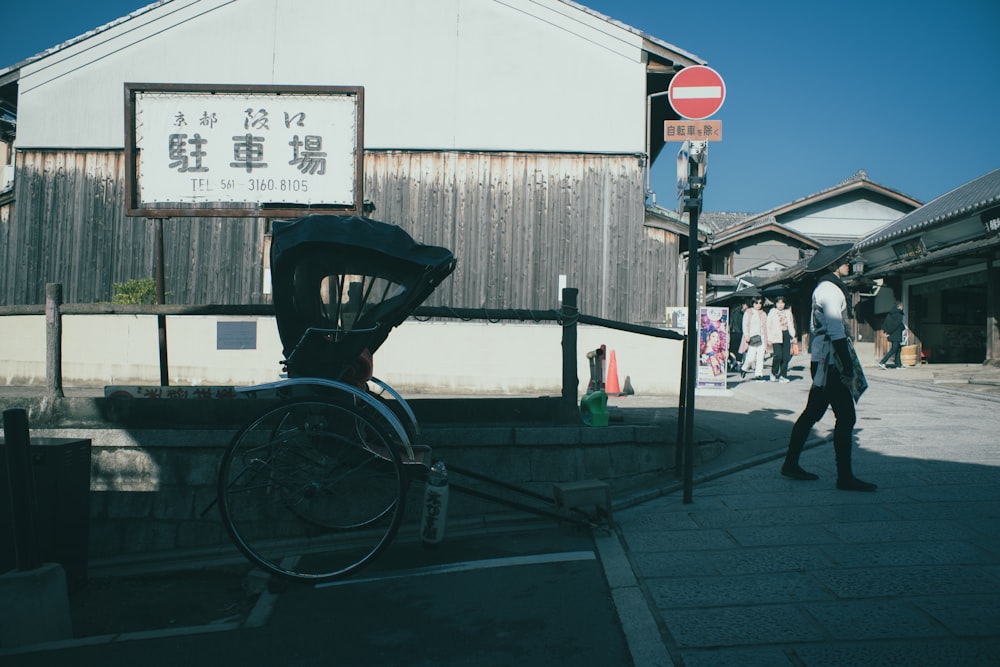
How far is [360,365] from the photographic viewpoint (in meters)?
4.66

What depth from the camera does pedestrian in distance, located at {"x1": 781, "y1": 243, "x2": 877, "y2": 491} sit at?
5.34m

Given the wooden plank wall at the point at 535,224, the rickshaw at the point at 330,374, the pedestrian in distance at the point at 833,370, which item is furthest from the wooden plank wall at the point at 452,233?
the rickshaw at the point at 330,374

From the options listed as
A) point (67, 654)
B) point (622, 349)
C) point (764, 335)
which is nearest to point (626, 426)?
point (67, 654)

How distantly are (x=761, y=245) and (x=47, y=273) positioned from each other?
25.4m

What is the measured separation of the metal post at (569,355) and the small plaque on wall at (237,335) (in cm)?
572

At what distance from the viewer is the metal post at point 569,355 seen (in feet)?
18.0

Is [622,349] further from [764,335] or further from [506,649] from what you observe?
[506,649]

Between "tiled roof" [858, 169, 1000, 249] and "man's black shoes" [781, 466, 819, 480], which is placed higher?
"tiled roof" [858, 169, 1000, 249]

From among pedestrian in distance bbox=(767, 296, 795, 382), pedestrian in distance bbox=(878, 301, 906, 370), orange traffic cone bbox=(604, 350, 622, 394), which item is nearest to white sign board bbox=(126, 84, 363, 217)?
orange traffic cone bbox=(604, 350, 622, 394)

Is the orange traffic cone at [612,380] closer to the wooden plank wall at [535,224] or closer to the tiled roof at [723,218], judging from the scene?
the wooden plank wall at [535,224]

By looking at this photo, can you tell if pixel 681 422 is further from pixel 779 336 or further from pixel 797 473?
pixel 779 336

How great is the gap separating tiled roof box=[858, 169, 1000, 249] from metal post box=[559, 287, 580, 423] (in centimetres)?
1344

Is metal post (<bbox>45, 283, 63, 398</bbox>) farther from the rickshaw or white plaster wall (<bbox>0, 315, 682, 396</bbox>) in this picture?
white plaster wall (<bbox>0, 315, 682, 396</bbox>)

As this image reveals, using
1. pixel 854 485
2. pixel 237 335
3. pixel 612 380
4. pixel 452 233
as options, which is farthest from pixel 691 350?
pixel 452 233
